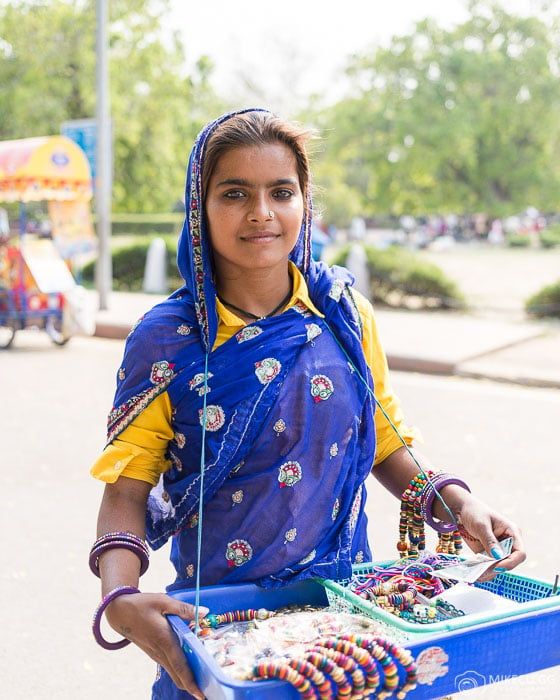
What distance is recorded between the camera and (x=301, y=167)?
1.91 metres

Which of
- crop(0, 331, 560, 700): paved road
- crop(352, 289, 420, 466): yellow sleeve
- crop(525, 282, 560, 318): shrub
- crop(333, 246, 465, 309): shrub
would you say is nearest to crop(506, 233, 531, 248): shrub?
crop(333, 246, 465, 309): shrub

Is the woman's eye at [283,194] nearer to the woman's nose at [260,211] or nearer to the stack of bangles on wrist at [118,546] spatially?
the woman's nose at [260,211]

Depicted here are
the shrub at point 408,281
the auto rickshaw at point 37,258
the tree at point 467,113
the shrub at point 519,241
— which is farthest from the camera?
the shrub at point 519,241

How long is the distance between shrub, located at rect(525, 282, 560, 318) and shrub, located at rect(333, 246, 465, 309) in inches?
46.0

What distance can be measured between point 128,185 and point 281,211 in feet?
90.7

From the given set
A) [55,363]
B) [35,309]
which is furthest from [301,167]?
[35,309]

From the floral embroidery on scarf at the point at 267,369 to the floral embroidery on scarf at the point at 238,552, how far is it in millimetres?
325

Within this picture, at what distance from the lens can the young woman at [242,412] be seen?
5.80 feet

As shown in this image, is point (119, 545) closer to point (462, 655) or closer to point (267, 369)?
point (267, 369)

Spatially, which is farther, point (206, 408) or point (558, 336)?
point (558, 336)

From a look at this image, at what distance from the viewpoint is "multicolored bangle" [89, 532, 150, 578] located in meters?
1.72

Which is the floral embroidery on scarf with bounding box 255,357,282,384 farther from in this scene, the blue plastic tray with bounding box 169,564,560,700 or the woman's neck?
the blue plastic tray with bounding box 169,564,560,700

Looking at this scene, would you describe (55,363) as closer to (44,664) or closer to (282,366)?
(44,664)

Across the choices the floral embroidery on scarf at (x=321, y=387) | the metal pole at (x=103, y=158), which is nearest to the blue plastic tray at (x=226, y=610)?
the floral embroidery on scarf at (x=321, y=387)
